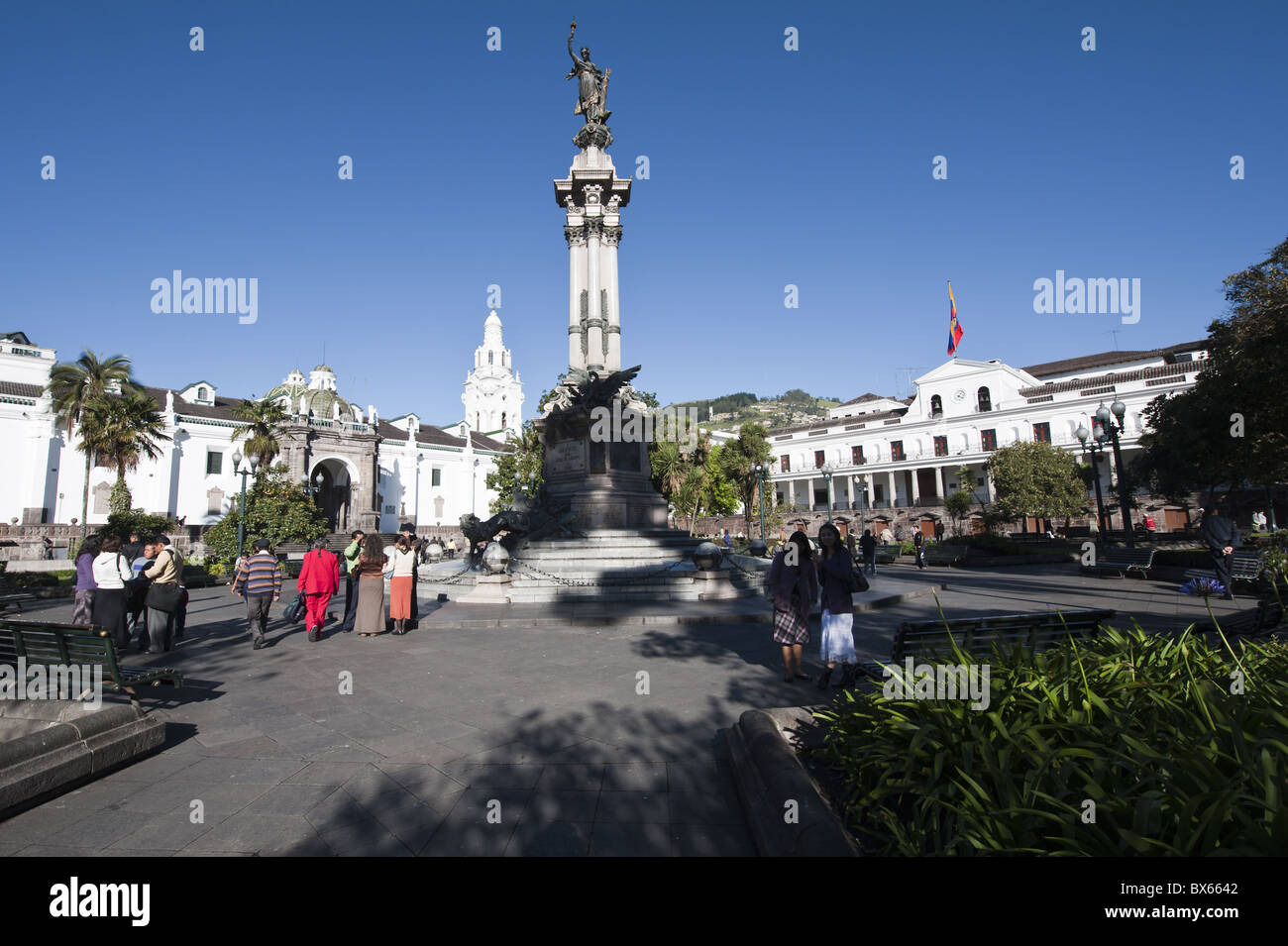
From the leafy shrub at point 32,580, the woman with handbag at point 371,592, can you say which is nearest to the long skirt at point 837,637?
the woman with handbag at point 371,592

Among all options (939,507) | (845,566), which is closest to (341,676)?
(845,566)

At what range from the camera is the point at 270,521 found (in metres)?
28.4

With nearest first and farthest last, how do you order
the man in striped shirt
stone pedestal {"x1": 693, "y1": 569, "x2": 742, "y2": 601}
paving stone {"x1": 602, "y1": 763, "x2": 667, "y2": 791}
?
paving stone {"x1": 602, "y1": 763, "x2": 667, "y2": 791} → the man in striped shirt → stone pedestal {"x1": 693, "y1": 569, "x2": 742, "y2": 601}

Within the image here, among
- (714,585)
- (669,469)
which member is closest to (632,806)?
(714,585)

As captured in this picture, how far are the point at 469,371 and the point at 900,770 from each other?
86398 millimetres

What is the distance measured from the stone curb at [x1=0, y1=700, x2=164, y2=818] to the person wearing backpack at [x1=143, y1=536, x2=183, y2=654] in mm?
3831

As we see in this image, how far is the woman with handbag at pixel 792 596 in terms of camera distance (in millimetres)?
6426

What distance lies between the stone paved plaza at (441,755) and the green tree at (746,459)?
128ft

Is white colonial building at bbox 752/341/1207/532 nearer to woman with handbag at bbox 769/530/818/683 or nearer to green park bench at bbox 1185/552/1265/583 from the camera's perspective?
green park bench at bbox 1185/552/1265/583

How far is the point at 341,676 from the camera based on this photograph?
673 centimetres

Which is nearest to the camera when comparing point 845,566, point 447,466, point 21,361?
point 845,566

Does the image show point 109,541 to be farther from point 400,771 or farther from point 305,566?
point 400,771

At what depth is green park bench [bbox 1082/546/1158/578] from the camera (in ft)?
51.7

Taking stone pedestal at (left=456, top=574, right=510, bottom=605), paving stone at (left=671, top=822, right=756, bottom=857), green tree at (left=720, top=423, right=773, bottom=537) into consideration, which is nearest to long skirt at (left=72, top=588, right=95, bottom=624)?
stone pedestal at (left=456, top=574, right=510, bottom=605)
